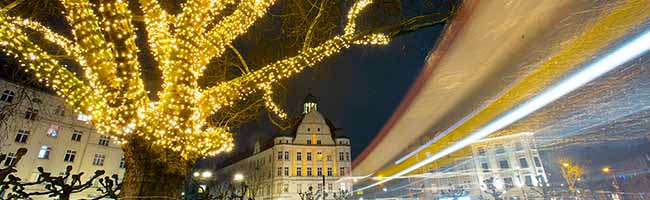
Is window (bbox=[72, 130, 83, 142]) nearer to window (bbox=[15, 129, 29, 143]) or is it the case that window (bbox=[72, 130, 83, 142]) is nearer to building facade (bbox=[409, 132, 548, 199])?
window (bbox=[15, 129, 29, 143])

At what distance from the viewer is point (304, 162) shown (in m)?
40.9

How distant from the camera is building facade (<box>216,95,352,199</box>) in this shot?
1542 inches

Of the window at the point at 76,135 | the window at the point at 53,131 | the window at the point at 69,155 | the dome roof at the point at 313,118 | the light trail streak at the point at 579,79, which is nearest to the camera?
the light trail streak at the point at 579,79

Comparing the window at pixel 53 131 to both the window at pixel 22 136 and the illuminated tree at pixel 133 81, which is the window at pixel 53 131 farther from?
the illuminated tree at pixel 133 81

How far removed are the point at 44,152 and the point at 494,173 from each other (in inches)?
1237

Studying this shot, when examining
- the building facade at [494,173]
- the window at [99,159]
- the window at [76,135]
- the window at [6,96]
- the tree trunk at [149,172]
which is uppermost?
the window at [6,96]

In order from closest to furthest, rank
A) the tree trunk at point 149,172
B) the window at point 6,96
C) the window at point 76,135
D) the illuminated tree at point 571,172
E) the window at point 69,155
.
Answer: the tree trunk at point 149,172, the illuminated tree at point 571,172, the window at point 6,96, the window at point 69,155, the window at point 76,135

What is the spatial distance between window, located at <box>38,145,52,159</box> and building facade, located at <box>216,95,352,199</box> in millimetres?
21903

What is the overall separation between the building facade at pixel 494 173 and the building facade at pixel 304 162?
13.3 m

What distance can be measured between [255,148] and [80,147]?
26722 millimetres

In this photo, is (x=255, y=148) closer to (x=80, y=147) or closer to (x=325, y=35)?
(x=80, y=147)

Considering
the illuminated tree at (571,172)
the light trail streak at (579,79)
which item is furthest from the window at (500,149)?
the light trail streak at (579,79)

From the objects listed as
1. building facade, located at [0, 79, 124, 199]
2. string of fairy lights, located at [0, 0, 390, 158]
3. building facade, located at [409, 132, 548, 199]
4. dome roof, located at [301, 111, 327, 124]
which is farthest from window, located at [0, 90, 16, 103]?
dome roof, located at [301, 111, 327, 124]

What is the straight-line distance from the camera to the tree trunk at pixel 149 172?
248 cm
